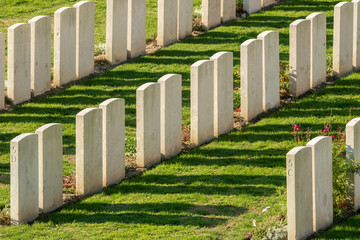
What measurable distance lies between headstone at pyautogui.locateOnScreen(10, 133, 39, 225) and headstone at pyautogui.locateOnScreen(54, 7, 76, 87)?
368 centimetres

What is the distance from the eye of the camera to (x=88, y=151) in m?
8.52

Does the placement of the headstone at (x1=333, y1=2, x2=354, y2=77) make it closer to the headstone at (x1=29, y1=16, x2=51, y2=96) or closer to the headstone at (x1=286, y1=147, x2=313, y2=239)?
the headstone at (x1=29, y1=16, x2=51, y2=96)

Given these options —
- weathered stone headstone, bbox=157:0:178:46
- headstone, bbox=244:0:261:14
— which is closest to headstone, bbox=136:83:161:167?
weathered stone headstone, bbox=157:0:178:46

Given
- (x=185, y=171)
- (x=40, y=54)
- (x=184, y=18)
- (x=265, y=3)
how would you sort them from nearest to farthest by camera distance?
(x=185, y=171)
(x=40, y=54)
(x=184, y=18)
(x=265, y=3)

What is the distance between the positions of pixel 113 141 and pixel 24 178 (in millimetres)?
1220

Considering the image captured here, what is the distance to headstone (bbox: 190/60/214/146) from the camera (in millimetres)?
9664

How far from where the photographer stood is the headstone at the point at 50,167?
8047 mm

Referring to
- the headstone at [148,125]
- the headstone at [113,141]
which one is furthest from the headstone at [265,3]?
the headstone at [113,141]

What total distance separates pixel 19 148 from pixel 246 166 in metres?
2.59

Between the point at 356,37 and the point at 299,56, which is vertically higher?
the point at 356,37

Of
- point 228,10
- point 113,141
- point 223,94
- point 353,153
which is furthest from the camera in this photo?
point 228,10

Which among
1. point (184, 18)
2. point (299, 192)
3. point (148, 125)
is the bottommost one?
point (299, 192)

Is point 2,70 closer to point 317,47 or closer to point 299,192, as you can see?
point 317,47

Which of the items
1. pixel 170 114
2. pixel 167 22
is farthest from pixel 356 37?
pixel 170 114
